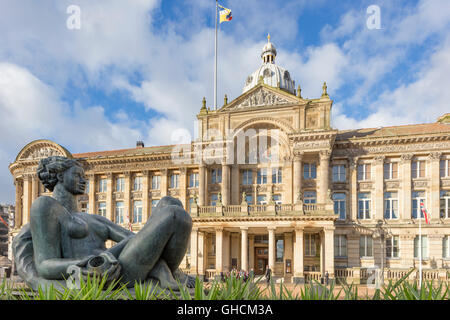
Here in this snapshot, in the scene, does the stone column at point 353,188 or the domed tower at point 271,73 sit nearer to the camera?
the stone column at point 353,188

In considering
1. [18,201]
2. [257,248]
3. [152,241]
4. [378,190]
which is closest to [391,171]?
[378,190]

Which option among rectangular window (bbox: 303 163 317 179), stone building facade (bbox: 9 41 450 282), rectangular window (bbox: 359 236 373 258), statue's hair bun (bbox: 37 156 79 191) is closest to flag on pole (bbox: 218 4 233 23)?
stone building facade (bbox: 9 41 450 282)

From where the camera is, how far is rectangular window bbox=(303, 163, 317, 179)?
34.1m

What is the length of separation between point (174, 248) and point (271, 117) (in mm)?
30110

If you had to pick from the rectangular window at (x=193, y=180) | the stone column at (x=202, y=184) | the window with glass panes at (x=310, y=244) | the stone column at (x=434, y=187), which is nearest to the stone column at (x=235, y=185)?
the stone column at (x=202, y=184)

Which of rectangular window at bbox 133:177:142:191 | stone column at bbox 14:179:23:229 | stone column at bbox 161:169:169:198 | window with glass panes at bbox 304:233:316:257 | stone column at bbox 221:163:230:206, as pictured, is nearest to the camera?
window with glass panes at bbox 304:233:316:257

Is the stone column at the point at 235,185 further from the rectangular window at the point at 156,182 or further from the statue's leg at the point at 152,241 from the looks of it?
the statue's leg at the point at 152,241

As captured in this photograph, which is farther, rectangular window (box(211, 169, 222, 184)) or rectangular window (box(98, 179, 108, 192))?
rectangular window (box(98, 179, 108, 192))

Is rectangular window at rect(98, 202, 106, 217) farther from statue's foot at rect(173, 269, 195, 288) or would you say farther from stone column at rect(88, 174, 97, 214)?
statue's foot at rect(173, 269, 195, 288)

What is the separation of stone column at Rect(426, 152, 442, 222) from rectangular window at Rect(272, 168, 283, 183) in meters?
12.9

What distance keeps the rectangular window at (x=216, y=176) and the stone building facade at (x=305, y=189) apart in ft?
0.34

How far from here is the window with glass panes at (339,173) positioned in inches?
1329

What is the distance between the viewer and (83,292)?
12.7 feet
